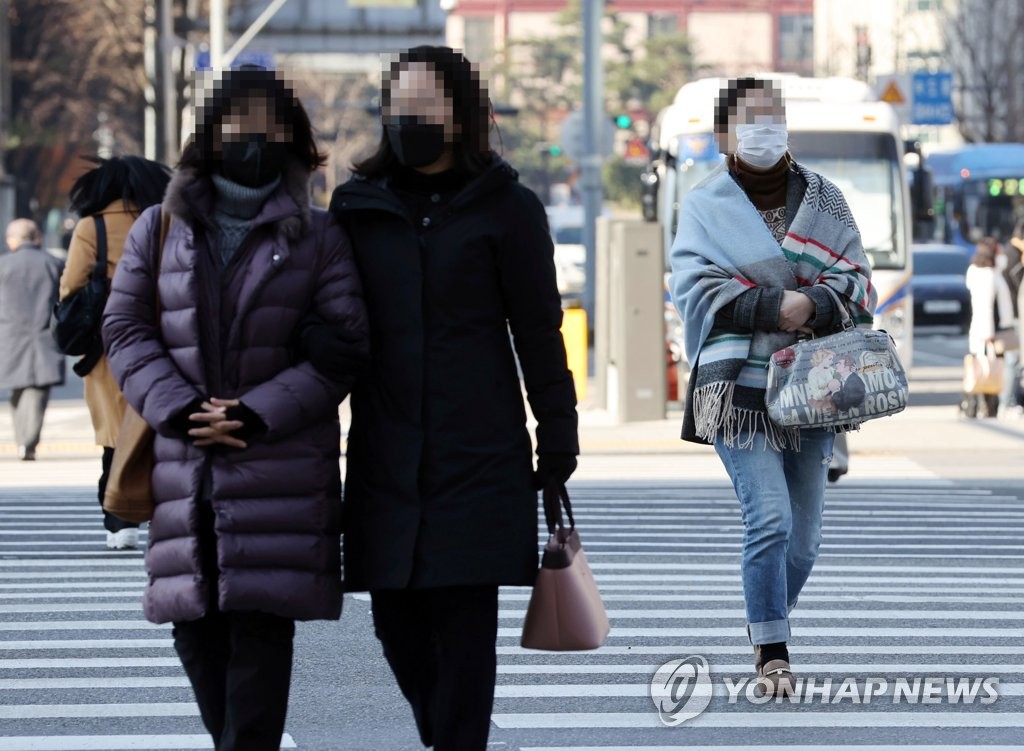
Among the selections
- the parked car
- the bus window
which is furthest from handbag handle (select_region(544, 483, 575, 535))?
the parked car

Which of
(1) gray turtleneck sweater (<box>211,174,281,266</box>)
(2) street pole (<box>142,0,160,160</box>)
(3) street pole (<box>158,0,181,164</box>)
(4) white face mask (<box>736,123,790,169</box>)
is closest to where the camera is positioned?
(1) gray turtleneck sweater (<box>211,174,281,266</box>)

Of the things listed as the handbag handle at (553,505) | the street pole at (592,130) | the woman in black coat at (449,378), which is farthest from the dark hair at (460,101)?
the street pole at (592,130)

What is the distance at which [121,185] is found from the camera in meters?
9.51

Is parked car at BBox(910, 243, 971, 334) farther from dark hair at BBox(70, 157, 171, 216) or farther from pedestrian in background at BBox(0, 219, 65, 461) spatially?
dark hair at BBox(70, 157, 171, 216)

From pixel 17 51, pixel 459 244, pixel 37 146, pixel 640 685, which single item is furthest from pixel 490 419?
pixel 17 51

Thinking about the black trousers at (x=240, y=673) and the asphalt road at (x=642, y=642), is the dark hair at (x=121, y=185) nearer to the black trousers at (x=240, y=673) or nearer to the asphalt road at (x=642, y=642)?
the asphalt road at (x=642, y=642)

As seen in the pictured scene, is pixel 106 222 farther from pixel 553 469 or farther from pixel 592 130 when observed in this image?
pixel 592 130

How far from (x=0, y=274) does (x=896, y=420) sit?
811 centimetres

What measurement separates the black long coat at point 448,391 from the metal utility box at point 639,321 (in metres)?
13.5

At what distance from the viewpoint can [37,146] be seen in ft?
173

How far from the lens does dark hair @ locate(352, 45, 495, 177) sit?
509 centimetres

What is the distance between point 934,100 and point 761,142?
34.5 metres

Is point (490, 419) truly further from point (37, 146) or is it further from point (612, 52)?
point (612, 52)

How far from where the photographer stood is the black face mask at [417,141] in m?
5.06
